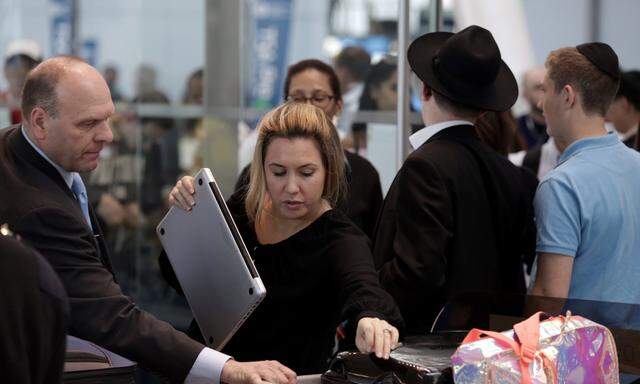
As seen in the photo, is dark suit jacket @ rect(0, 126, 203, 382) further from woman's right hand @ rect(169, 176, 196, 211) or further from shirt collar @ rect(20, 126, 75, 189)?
woman's right hand @ rect(169, 176, 196, 211)

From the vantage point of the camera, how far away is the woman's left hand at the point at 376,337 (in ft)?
8.35

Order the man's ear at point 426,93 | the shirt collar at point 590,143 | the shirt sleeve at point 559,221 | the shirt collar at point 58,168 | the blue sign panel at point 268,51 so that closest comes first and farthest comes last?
the shirt collar at point 58,168 < the shirt sleeve at point 559,221 < the shirt collar at point 590,143 < the man's ear at point 426,93 < the blue sign panel at point 268,51

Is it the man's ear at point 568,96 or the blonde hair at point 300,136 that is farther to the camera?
the man's ear at point 568,96

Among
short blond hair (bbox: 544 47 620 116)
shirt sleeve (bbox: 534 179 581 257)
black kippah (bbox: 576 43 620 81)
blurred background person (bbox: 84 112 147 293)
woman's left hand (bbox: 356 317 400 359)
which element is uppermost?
black kippah (bbox: 576 43 620 81)

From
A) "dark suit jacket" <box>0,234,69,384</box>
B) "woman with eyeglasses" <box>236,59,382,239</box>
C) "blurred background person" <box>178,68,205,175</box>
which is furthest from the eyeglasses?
"blurred background person" <box>178,68,205,175</box>

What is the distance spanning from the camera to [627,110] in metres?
5.47

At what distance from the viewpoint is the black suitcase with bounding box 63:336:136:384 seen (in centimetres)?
239

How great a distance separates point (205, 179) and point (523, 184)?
1.11 m

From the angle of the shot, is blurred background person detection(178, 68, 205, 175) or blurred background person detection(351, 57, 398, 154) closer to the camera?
blurred background person detection(351, 57, 398, 154)

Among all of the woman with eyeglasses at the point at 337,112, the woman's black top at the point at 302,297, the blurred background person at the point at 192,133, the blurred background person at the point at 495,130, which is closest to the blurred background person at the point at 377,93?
the woman with eyeglasses at the point at 337,112

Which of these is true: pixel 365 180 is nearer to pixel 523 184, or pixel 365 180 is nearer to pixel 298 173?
pixel 523 184

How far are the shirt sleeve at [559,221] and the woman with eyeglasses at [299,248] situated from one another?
22.4 inches

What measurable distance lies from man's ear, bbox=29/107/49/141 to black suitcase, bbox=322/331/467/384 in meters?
0.94

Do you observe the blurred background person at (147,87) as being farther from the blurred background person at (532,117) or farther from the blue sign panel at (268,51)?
the blurred background person at (532,117)
